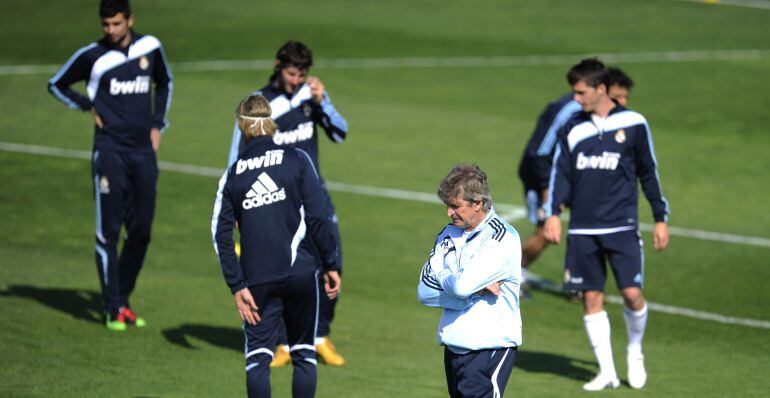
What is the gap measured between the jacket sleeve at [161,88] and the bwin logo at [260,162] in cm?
360

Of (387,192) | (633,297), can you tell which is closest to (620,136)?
(633,297)

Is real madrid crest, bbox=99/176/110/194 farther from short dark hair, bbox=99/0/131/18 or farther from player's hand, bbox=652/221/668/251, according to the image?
player's hand, bbox=652/221/668/251

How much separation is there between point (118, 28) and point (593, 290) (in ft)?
16.0

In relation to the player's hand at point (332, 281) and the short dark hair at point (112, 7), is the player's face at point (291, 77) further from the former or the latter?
the player's hand at point (332, 281)

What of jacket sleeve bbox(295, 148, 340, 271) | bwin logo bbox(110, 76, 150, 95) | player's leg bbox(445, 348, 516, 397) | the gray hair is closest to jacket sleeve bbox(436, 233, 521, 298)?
the gray hair

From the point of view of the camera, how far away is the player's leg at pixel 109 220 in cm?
1105

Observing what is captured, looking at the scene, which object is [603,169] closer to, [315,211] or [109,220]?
[315,211]

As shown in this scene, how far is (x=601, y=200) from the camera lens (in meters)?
9.80

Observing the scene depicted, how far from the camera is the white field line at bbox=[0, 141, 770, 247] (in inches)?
611

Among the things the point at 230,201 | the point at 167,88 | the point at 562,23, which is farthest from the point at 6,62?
the point at 230,201

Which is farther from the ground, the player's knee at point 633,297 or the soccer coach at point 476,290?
the soccer coach at point 476,290

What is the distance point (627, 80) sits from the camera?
37.7ft

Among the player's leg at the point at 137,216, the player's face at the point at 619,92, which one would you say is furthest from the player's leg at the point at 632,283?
the player's leg at the point at 137,216

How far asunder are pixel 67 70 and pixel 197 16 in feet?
71.5
